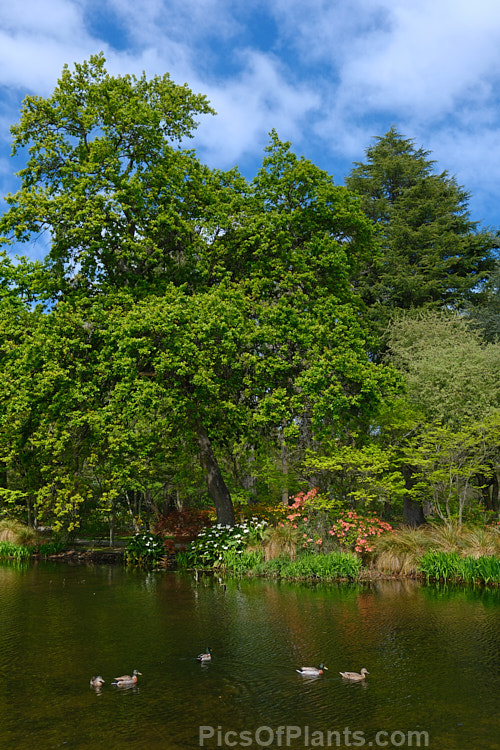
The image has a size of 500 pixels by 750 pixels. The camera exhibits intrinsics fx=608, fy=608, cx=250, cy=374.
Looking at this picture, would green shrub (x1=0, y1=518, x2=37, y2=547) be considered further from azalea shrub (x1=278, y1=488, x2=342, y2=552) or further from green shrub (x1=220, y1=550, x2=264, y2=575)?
azalea shrub (x1=278, y1=488, x2=342, y2=552)

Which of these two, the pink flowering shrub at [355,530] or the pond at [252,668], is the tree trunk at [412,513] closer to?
the pink flowering shrub at [355,530]

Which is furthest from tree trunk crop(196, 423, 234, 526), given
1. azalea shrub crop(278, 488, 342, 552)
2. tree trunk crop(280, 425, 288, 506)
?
azalea shrub crop(278, 488, 342, 552)

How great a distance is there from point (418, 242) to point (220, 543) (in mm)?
21932

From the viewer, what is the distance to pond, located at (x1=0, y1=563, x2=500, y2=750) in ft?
21.7

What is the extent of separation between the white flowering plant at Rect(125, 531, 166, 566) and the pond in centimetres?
638

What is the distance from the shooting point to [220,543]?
20484 mm

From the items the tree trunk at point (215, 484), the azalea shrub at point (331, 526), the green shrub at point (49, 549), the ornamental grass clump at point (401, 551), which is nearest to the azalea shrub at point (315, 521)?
the azalea shrub at point (331, 526)

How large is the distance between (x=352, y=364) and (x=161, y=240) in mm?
8898

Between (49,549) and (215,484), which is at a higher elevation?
(215,484)

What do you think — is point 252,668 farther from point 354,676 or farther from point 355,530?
point 355,530

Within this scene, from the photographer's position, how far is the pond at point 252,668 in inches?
260

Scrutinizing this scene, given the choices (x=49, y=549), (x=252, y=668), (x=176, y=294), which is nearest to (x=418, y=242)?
(x=176, y=294)

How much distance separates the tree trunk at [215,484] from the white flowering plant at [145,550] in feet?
7.96

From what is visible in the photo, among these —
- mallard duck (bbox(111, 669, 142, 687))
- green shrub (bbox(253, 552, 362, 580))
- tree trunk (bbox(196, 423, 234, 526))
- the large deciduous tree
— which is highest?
the large deciduous tree
